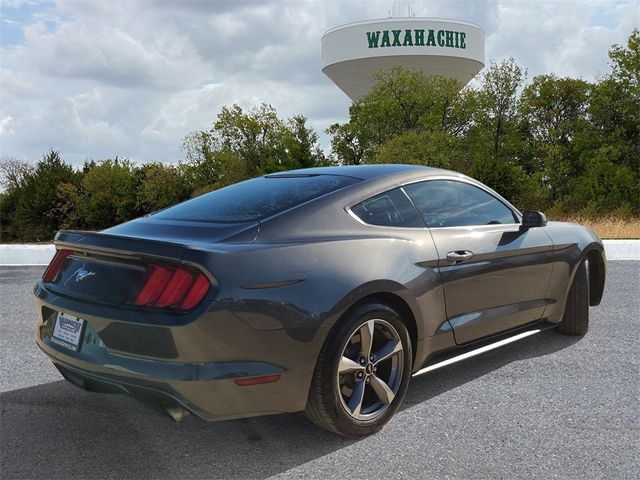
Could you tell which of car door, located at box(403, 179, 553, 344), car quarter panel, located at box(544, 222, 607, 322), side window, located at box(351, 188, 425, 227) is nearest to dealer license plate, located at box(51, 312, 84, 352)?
side window, located at box(351, 188, 425, 227)

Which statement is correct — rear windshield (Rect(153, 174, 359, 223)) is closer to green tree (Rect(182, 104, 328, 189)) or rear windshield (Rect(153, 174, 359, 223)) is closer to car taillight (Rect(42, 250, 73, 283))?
car taillight (Rect(42, 250, 73, 283))

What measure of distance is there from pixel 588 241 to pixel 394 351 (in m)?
2.62

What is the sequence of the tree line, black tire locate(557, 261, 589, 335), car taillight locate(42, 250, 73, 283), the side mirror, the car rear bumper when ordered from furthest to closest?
the tree line < black tire locate(557, 261, 589, 335) < the side mirror < car taillight locate(42, 250, 73, 283) < the car rear bumper

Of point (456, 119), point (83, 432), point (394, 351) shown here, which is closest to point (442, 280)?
point (394, 351)

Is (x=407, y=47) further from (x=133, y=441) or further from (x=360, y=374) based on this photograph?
(x=133, y=441)

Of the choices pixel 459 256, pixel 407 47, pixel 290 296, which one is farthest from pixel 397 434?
pixel 407 47

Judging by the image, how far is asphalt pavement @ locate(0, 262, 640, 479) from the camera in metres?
3.02

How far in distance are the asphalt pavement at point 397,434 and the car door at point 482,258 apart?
47 cm

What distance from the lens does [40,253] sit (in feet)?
40.4

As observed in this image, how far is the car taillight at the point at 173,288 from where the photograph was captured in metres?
2.87

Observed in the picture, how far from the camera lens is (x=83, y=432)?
345 centimetres

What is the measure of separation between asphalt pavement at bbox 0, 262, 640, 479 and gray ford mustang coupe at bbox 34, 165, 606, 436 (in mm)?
264

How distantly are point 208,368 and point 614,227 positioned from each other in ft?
57.2

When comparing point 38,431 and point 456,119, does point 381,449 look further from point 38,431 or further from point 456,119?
point 456,119
